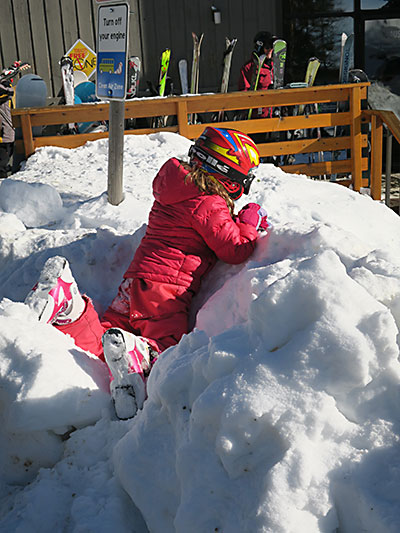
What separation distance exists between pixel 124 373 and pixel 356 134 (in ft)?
21.1

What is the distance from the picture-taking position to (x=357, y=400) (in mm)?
1790

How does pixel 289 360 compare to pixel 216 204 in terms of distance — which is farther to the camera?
pixel 216 204

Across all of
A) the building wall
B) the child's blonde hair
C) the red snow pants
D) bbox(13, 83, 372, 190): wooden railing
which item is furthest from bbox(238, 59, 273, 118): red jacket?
the red snow pants

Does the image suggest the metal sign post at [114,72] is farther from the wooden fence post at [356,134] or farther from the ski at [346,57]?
the ski at [346,57]

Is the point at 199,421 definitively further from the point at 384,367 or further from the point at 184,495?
the point at 384,367

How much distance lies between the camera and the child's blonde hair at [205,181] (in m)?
3.36

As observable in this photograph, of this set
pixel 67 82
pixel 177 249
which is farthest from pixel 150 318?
pixel 67 82

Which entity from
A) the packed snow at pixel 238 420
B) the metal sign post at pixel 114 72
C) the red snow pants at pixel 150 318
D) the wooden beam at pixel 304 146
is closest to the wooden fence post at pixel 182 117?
the wooden beam at pixel 304 146

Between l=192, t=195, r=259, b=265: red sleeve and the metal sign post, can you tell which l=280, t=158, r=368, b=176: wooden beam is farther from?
l=192, t=195, r=259, b=265: red sleeve

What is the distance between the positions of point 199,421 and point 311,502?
405 millimetres

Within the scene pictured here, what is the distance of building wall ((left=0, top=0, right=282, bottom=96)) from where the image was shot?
10859 mm

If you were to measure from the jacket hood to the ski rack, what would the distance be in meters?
3.95

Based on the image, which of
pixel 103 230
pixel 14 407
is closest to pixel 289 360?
pixel 14 407

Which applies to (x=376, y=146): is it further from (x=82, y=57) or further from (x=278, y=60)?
(x=82, y=57)
